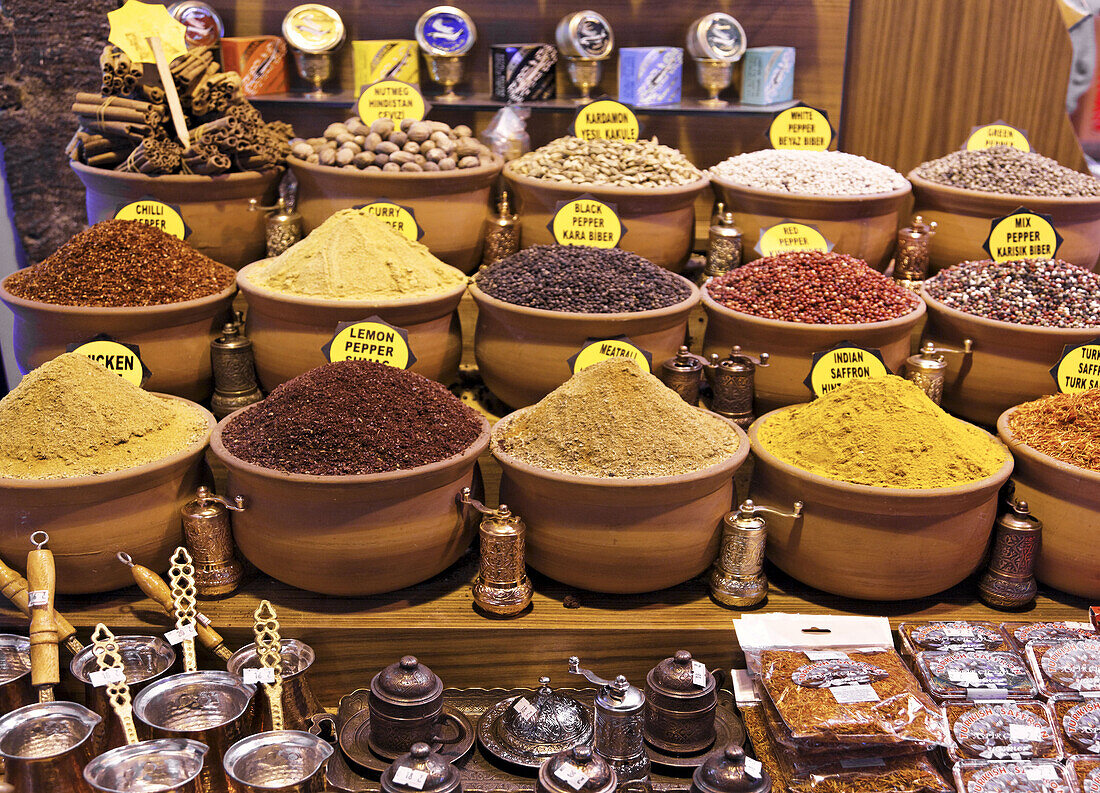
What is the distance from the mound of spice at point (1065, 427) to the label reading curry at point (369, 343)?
113 cm

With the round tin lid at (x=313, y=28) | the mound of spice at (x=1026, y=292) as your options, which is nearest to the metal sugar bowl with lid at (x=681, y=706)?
the mound of spice at (x=1026, y=292)

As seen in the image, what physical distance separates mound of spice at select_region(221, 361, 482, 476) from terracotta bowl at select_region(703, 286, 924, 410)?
587 millimetres

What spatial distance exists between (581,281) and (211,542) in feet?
2.75

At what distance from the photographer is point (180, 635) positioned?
152 cm

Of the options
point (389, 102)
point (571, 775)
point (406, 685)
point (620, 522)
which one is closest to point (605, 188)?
point (389, 102)

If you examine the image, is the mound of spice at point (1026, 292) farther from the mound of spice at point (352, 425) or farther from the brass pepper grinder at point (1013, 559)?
the mound of spice at point (352, 425)

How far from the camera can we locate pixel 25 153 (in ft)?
11.1

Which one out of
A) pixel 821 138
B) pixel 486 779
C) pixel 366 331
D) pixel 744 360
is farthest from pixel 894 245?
pixel 486 779

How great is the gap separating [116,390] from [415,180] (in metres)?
0.84

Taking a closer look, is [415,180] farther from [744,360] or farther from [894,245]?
[894,245]

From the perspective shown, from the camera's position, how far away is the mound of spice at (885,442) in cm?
162

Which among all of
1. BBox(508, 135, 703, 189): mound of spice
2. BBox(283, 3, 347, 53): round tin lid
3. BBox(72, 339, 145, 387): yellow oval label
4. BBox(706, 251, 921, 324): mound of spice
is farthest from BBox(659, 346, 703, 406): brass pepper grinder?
BBox(283, 3, 347, 53): round tin lid

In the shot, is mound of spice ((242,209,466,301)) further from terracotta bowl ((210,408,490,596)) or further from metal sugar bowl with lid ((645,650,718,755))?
metal sugar bowl with lid ((645,650,718,755))

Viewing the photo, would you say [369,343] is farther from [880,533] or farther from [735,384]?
[880,533]
